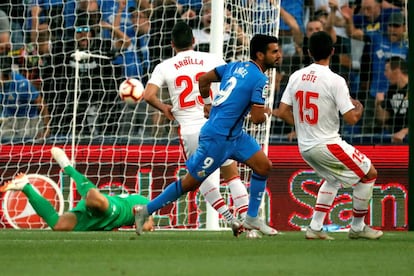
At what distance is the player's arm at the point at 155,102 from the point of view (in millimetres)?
10711

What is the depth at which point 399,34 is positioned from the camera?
1569 centimetres

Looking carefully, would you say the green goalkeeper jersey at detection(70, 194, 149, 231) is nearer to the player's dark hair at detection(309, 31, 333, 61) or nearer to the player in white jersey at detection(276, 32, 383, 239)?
the player in white jersey at detection(276, 32, 383, 239)

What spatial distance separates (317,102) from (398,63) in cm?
556

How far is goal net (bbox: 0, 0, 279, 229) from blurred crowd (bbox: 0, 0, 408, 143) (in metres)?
0.02

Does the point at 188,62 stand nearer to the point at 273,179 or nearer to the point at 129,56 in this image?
the point at 273,179

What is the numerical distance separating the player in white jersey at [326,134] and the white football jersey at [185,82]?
1.36m

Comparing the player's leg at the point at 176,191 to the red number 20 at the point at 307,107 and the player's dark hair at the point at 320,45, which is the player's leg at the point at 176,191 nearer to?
the red number 20 at the point at 307,107

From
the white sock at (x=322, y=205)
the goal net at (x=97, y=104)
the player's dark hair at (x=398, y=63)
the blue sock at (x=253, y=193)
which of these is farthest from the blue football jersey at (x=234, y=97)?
the player's dark hair at (x=398, y=63)

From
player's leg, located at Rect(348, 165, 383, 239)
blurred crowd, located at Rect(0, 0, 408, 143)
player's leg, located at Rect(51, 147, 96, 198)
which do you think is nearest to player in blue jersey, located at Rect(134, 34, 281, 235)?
player's leg, located at Rect(348, 165, 383, 239)

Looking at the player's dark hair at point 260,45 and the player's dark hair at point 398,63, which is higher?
the player's dark hair at point 260,45

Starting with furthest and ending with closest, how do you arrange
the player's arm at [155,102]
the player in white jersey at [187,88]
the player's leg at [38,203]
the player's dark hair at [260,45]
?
the player's leg at [38,203] < the player in white jersey at [187,88] < the player's arm at [155,102] < the player's dark hair at [260,45]

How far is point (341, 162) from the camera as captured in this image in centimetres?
1009

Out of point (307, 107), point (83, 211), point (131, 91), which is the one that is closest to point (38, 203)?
point (83, 211)

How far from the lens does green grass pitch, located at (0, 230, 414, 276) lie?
6.39 metres
